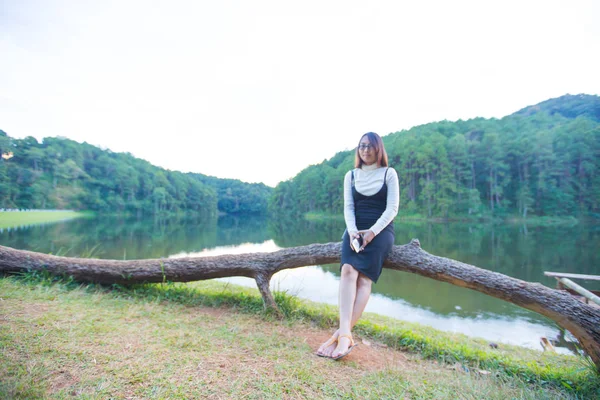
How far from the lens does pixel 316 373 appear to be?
1686 mm

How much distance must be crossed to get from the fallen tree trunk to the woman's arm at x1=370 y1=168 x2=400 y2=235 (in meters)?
0.36

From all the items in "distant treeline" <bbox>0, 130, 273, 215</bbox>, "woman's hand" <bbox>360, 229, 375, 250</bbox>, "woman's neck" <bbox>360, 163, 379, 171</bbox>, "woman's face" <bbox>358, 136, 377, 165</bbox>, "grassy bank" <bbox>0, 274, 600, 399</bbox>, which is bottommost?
"grassy bank" <bbox>0, 274, 600, 399</bbox>

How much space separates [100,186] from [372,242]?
56040 mm

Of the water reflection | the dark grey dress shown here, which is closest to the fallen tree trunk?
the dark grey dress

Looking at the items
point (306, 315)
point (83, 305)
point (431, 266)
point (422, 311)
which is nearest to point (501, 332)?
point (422, 311)

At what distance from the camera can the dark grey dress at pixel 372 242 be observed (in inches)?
88.0

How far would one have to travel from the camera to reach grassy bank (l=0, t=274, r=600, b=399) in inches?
56.7

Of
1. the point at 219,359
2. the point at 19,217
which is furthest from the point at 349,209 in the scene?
the point at 19,217

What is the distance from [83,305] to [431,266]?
10.9 feet

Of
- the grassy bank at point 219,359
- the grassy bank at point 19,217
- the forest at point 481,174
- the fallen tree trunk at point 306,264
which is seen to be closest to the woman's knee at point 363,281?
the fallen tree trunk at point 306,264

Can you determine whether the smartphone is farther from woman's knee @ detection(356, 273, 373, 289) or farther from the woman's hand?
woman's knee @ detection(356, 273, 373, 289)

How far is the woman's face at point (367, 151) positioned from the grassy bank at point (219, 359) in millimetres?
1653

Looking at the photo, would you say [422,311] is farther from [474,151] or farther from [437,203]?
[474,151]

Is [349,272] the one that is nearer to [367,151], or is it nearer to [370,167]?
[370,167]
